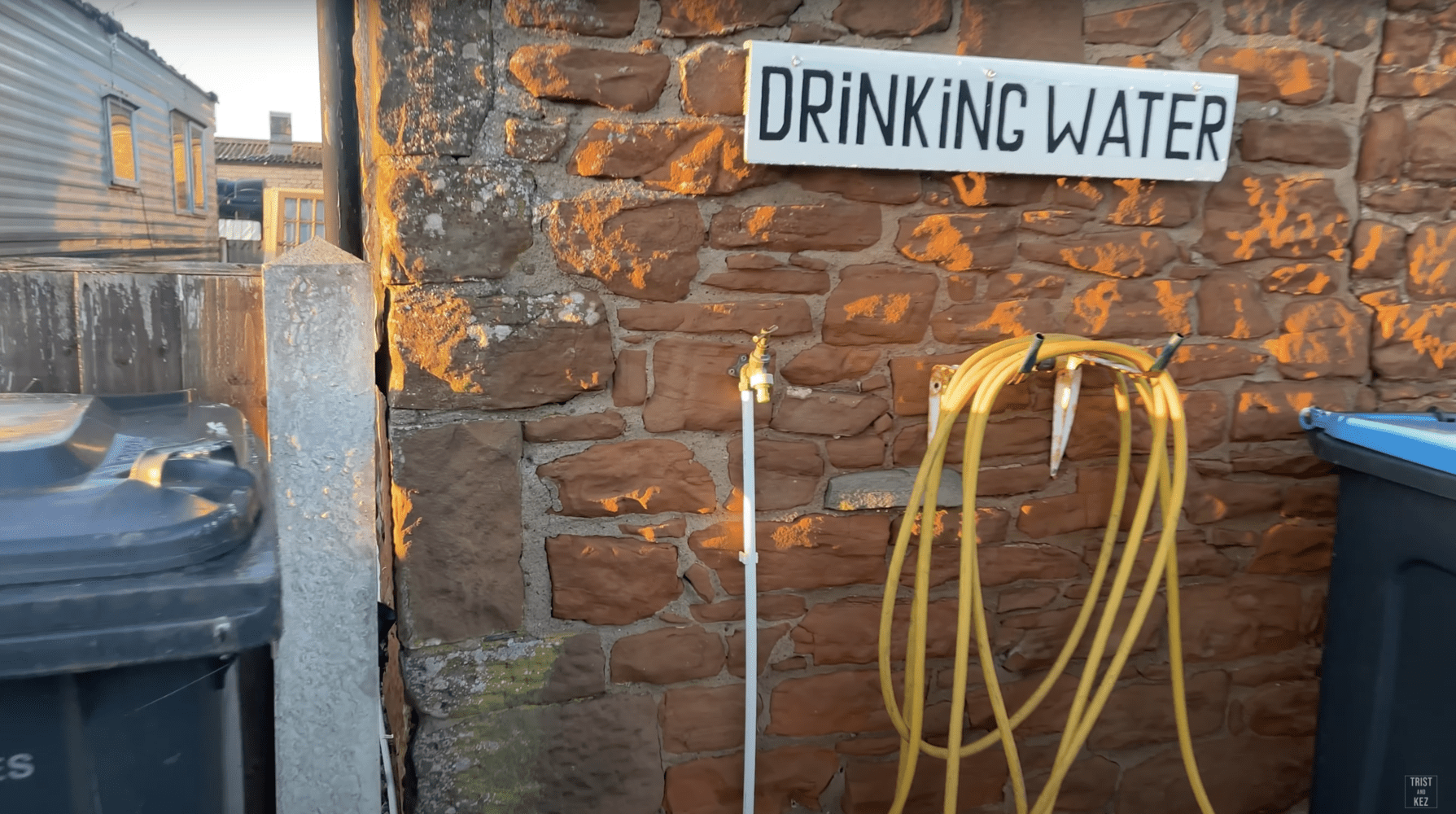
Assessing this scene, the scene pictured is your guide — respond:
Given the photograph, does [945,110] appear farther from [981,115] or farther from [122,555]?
[122,555]

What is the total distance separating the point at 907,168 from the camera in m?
1.79

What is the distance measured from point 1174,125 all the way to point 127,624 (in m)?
2.02

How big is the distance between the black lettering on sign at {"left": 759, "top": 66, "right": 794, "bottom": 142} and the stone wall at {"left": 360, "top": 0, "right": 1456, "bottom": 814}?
0.07 m

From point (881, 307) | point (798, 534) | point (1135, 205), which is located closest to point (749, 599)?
point (798, 534)

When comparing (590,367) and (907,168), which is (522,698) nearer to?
(590,367)

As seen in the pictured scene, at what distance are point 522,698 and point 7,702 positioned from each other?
814 millimetres

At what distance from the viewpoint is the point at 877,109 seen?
173 cm

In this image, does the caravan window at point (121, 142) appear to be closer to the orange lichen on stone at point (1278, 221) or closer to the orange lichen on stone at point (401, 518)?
the orange lichen on stone at point (401, 518)

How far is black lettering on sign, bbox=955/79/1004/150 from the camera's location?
1.76 m

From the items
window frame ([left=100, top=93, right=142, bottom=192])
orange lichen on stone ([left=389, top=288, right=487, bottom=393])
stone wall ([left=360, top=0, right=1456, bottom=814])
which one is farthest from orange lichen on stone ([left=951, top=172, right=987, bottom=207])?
window frame ([left=100, top=93, right=142, bottom=192])

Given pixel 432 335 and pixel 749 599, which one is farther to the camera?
pixel 749 599

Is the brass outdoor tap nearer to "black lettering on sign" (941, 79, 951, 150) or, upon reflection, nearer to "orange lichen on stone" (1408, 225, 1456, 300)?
"black lettering on sign" (941, 79, 951, 150)

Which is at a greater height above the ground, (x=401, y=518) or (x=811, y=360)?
(x=811, y=360)

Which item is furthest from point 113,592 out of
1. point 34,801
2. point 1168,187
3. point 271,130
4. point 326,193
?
point 271,130
